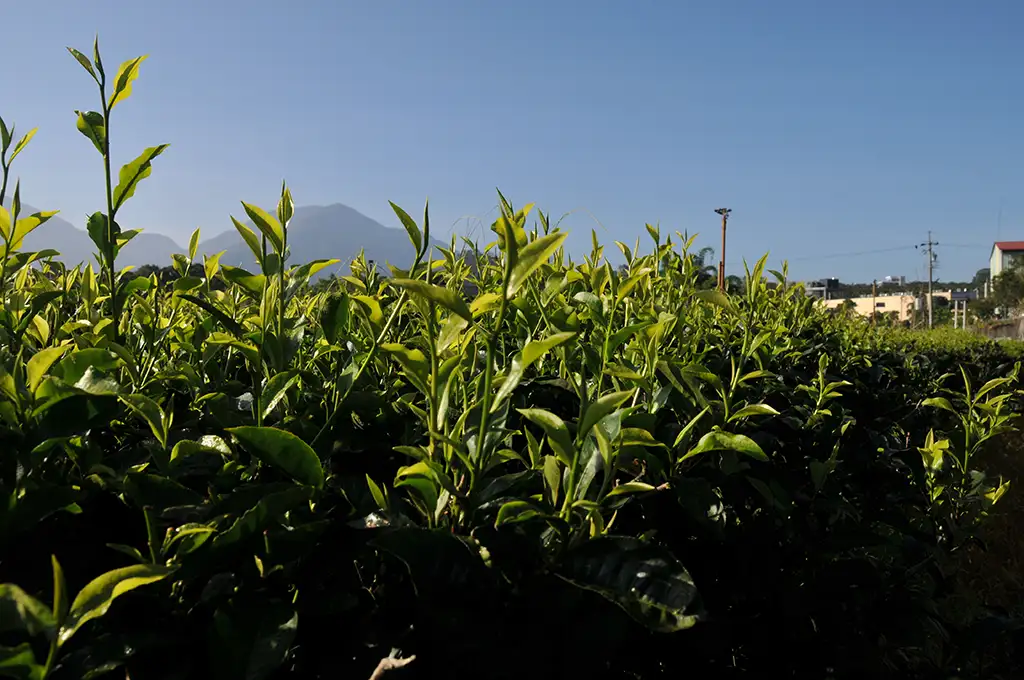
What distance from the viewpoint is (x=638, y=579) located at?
0.83 meters

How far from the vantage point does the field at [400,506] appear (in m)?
0.81

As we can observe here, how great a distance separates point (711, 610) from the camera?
1.26m

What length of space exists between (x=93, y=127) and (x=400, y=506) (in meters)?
0.85

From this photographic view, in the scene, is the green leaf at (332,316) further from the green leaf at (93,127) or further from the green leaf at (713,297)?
the green leaf at (713,297)

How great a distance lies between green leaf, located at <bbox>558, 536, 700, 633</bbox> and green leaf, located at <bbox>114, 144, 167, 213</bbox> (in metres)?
0.93

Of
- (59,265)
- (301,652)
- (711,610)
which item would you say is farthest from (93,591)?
(59,265)

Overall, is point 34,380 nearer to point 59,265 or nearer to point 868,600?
point 868,600

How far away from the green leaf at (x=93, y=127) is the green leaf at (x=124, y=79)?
0.11 feet

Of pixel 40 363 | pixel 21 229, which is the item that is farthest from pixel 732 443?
pixel 21 229

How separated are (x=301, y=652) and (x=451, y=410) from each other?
457 mm

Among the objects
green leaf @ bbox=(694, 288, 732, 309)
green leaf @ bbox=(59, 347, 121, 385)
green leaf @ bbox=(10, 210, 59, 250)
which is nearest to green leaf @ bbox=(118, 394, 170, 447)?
green leaf @ bbox=(59, 347, 121, 385)

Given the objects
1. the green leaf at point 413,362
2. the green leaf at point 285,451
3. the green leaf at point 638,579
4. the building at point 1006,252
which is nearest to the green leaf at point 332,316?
the green leaf at point 413,362

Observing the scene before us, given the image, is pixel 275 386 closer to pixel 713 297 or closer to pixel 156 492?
pixel 156 492

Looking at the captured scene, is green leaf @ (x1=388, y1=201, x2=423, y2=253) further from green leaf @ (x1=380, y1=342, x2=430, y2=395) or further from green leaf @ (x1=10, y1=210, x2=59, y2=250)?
green leaf @ (x1=10, y1=210, x2=59, y2=250)
